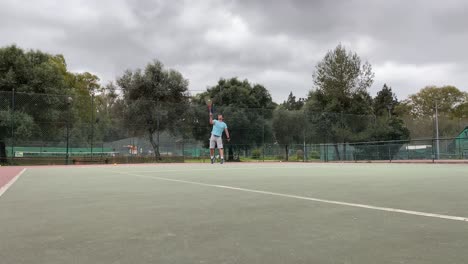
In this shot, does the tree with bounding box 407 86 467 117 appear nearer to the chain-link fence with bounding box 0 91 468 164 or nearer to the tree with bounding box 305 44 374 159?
the tree with bounding box 305 44 374 159

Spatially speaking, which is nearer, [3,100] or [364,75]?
[3,100]

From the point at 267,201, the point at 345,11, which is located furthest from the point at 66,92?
the point at 267,201

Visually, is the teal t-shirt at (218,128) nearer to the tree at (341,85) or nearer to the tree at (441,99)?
the tree at (341,85)

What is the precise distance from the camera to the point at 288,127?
28328mm

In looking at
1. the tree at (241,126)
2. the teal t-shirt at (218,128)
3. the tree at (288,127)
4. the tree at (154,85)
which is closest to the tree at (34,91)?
the tree at (154,85)

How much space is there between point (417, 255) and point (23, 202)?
3230mm

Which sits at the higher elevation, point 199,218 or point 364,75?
point 364,75

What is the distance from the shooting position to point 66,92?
2359cm

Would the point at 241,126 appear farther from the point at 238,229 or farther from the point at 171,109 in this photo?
the point at 238,229

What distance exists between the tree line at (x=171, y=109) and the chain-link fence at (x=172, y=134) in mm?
59

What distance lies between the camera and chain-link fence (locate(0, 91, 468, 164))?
61.5 feet

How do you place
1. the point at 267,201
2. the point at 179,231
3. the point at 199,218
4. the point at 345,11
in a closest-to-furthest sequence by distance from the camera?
the point at 179,231 → the point at 199,218 → the point at 267,201 → the point at 345,11

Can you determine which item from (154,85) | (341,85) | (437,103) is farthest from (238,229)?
(437,103)

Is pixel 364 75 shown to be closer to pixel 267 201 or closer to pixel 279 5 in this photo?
pixel 279 5
